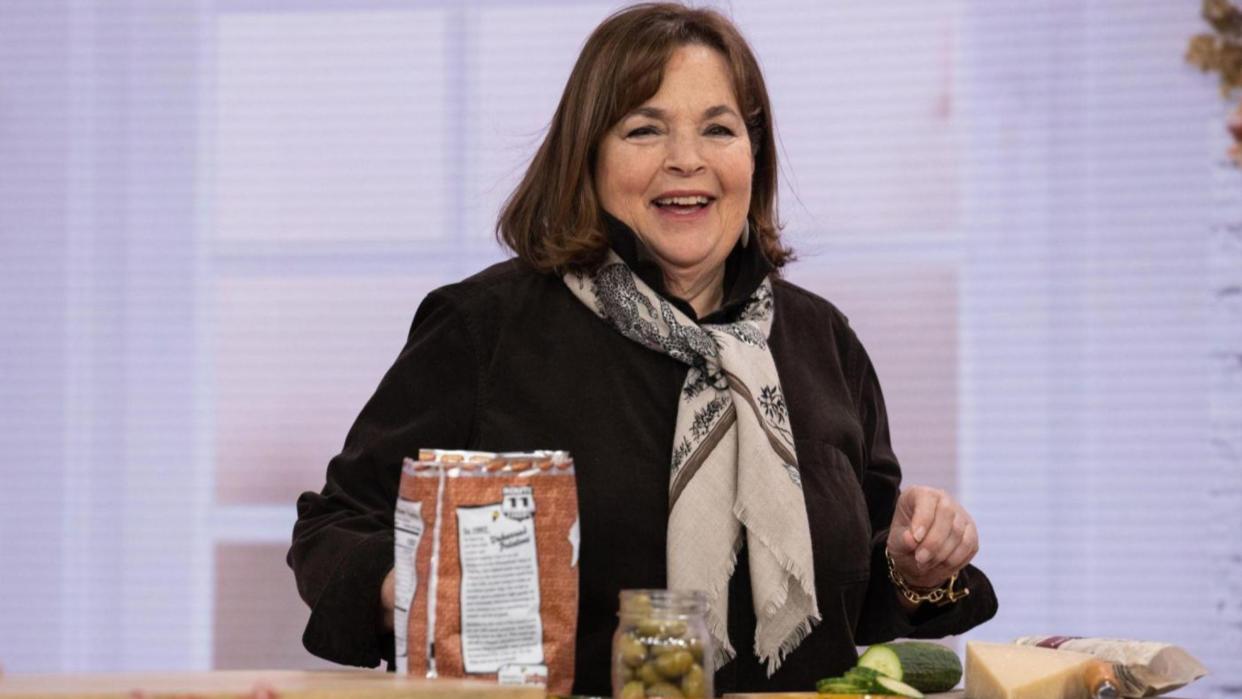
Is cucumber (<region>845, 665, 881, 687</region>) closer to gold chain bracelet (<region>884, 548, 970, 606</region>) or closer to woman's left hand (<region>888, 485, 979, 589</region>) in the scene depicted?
woman's left hand (<region>888, 485, 979, 589</region>)

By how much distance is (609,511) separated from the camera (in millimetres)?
1581

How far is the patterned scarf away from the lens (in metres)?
1.52

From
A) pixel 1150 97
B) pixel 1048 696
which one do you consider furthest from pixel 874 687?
pixel 1150 97

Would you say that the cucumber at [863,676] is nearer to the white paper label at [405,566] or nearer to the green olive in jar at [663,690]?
the green olive in jar at [663,690]

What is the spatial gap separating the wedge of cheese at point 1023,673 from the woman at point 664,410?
0.51 ft

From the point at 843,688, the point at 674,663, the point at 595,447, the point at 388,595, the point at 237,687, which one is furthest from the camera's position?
the point at 595,447

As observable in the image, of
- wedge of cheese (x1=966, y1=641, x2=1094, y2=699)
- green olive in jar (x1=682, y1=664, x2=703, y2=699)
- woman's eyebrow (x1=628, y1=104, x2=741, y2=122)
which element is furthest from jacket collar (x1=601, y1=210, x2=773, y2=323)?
green olive in jar (x1=682, y1=664, x2=703, y2=699)

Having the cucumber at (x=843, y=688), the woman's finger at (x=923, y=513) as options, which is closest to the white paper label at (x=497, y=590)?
the cucumber at (x=843, y=688)

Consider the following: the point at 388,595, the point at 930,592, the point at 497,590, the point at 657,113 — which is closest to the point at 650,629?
the point at 497,590

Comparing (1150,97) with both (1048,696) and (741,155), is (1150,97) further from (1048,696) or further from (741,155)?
(1048,696)

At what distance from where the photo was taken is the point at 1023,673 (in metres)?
1.30

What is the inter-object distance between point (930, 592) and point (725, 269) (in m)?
0.47

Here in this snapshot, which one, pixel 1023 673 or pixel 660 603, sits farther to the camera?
pixel 1023 673

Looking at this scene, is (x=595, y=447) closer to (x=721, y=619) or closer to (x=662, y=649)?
(x=721, y=619)
